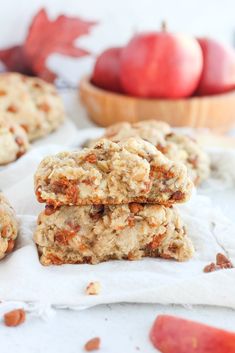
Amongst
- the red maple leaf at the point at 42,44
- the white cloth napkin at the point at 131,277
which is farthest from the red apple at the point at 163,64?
the white cloth napkin at the point at 131,277

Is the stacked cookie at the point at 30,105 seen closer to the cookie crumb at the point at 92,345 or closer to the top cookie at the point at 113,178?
the top cookie at the point at 113,178

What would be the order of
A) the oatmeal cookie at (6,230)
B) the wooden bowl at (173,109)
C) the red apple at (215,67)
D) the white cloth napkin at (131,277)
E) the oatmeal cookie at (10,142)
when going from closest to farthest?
1. the white cloth napkin at (131,277)
2. the oatmeal cookie at (6,230)
3. the oatmeal cookie at (10,142)
4. the wooden bowl at (173,109)
5. the red apple at (215,67)

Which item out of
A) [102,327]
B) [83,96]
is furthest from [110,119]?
[102,327]

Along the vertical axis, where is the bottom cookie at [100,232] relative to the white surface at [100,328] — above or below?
above

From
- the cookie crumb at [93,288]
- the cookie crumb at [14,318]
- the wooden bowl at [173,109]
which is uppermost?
the cookie crumb at [93,288]

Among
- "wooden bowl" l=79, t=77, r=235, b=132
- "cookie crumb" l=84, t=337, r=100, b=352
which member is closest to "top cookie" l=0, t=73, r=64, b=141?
"wooden bowl" l=79, t=77, r=235, b=132

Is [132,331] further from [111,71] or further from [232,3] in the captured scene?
[232,3]

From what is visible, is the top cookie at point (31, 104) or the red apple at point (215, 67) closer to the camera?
the top cookie at point (31, 104)
